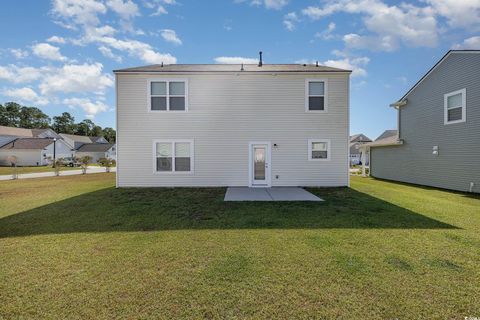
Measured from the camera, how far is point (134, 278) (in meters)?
3.24

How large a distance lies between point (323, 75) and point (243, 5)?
5633 millimetres

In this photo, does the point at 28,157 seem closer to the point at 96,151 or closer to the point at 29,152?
the point at 29,152

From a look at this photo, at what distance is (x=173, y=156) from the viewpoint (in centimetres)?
1149

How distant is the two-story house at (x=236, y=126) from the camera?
11344mm

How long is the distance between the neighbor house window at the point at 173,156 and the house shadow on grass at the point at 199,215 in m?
2.67

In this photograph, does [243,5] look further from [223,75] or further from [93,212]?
[93,212]

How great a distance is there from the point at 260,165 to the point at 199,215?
5.59m

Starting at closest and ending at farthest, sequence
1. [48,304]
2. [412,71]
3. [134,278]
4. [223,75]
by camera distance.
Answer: [48,304]
[134,278]
[223,75]
[412,71]

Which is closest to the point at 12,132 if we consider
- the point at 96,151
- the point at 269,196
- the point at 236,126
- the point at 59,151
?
the point at 96,151

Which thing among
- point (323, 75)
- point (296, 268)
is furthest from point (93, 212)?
point (323, 75)

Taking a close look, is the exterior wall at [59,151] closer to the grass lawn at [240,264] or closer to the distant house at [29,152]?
the distant house at [29,152]

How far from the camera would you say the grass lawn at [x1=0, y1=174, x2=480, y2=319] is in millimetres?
2627

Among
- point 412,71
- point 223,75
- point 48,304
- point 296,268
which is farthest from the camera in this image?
point 412,71

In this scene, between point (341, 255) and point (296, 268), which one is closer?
point (296, 268)
